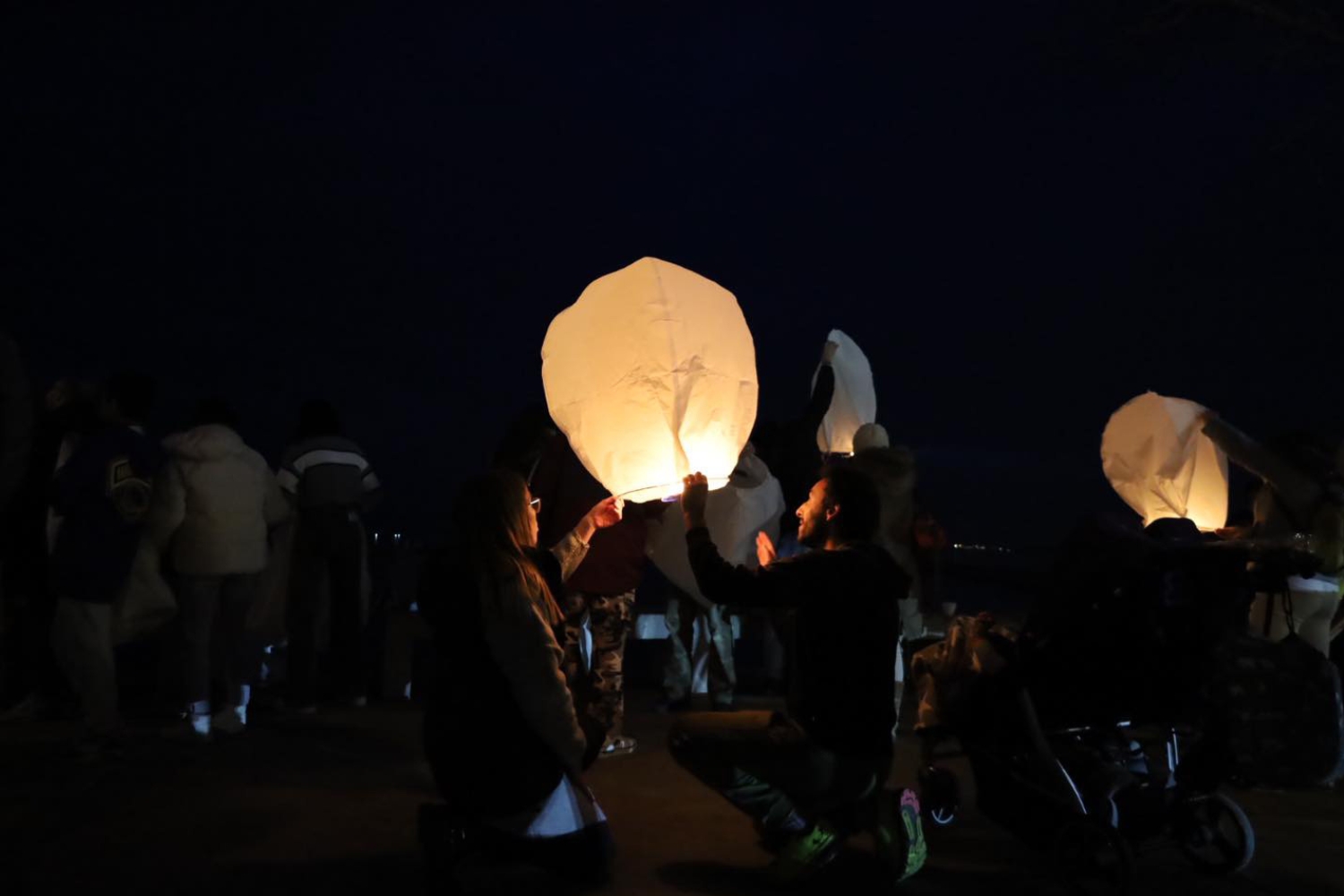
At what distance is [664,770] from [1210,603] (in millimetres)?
2836

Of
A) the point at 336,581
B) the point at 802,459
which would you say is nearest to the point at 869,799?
the point at 802,459

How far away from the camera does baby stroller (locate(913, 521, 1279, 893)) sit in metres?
4.10

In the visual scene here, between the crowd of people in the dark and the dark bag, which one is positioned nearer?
the crowd of people in the dark

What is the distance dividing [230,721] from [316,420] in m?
1.84

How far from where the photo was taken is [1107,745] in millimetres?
4352

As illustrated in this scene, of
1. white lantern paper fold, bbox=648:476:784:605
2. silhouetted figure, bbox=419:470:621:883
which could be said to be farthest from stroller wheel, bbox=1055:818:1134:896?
white lantern paper fold, bbox=648:476:784:605

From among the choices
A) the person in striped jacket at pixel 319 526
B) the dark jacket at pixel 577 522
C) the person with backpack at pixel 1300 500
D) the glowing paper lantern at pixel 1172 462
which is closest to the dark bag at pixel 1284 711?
the person with backpack at pixel 1300 500

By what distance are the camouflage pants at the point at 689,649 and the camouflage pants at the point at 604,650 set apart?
163 cm

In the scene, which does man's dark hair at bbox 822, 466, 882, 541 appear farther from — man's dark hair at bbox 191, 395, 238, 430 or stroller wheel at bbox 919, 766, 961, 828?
man's dark hair at bbox 191, 395, 238, 430

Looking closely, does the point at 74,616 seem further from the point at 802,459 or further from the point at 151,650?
the point at 151,650

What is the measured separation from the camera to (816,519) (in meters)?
4.38

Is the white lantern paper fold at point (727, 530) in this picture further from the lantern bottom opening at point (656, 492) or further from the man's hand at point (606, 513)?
the lantern bottom opening at point (656, 492)

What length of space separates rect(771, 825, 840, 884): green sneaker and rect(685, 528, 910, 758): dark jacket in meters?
0.30

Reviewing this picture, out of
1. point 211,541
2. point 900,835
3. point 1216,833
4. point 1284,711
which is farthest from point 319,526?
point 1284,711
